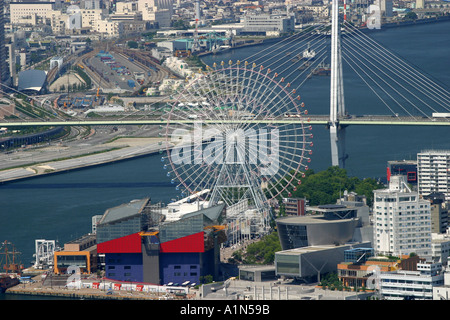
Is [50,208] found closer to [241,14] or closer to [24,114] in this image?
[24,114]

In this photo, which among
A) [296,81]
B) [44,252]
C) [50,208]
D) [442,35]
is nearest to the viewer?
[44,252]

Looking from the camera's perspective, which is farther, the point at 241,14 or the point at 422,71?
the point at 241,14

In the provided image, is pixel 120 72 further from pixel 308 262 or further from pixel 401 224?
pixel 308 262

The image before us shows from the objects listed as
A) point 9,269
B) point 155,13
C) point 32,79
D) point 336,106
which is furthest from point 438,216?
point 155,13

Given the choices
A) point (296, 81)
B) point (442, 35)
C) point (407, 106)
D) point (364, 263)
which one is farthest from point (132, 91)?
point (364, 263)

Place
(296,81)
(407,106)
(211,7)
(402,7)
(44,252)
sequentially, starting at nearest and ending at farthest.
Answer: (44,252)
(407,106)
(296,81)
(402,7)
(211,7)
